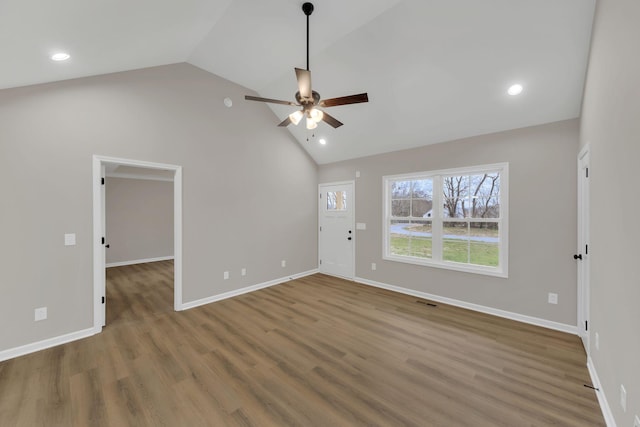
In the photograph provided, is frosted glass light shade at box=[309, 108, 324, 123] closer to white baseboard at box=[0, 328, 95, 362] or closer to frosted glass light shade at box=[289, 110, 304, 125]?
frosted glass light shade at box=[289, 110, 304, 125]

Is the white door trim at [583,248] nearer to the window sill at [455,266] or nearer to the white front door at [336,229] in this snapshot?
the window sill at [455,266]

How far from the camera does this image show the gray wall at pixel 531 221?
3.08 meters

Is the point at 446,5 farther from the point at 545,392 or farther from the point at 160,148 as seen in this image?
the point at 160,148

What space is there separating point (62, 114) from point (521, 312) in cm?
623

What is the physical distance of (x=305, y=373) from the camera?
7.63 ft

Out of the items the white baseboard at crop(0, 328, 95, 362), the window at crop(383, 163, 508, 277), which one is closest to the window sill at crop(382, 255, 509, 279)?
the window at crop(383, 163, 508, 277)

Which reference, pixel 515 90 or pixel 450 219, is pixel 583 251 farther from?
pixel 515 90

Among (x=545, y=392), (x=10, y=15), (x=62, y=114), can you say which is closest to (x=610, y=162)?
(x=545, y=392)

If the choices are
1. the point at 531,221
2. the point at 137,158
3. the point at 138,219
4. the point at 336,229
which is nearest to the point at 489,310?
the point at 531,221

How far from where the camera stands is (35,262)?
2.70 meters

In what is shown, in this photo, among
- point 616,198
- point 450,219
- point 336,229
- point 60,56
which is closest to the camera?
point 616,198

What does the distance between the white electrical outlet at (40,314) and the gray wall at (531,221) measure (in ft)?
16.8

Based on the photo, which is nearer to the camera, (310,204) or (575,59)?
(575,59)

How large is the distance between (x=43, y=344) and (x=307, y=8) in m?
4.62
